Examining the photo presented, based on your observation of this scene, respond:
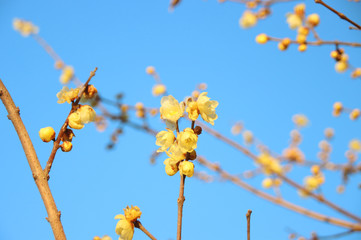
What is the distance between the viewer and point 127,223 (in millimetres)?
968

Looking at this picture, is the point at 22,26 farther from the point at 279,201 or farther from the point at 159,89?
the point at 279,201

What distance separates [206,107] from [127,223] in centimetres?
46

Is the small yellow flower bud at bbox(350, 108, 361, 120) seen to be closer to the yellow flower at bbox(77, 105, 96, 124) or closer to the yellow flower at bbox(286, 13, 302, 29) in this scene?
the yellow flower at bbox(286, 13, 302, 29)

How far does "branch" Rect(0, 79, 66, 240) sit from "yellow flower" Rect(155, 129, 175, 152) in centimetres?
35

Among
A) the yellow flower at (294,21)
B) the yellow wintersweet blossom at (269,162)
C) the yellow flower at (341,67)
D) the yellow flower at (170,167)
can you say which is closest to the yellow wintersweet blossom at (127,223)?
the yellow flower at (170,167)

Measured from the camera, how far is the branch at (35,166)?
831mm

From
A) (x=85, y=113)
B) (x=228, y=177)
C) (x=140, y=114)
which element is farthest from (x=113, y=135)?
(x=85, y=113)

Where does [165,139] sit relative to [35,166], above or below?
above

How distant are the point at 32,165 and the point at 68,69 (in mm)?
2502

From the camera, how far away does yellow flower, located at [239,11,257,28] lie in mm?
2576

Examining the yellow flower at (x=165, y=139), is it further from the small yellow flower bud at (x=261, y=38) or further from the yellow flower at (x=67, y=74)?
the yellow flower at (x=67, y=74)

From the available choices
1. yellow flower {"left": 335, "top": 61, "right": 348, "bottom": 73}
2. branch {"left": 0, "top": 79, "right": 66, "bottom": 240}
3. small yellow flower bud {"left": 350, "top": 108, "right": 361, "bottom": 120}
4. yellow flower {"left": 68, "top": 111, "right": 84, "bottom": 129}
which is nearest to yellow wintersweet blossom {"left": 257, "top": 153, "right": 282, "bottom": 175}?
small yellow flower bud {"left": 350, "top": 108, "right": 361, "bottom": 120}

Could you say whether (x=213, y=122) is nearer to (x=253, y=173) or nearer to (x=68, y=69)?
(x=253, y=173)

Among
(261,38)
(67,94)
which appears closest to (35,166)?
(67,94)
